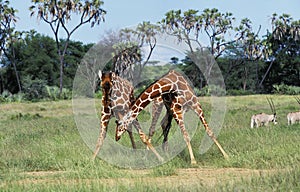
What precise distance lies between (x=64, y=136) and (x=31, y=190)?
6.53 metres

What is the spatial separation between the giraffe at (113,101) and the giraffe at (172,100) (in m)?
0.41

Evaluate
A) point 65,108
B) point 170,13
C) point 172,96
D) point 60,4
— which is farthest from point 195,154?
point 170,13

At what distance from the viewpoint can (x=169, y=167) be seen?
8477 mm

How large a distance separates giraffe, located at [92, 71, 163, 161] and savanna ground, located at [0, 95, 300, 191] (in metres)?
0.60

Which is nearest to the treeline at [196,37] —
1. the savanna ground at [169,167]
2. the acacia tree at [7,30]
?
the acacia tree at [7,30]

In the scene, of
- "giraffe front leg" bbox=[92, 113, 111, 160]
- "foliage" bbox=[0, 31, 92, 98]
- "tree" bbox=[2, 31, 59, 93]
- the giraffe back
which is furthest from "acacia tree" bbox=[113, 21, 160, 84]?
"tree" bbox=[2, 31, 59, 93]

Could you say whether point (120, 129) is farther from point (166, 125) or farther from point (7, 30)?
point (7, 30)

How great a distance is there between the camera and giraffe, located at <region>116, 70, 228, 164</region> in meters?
9.41

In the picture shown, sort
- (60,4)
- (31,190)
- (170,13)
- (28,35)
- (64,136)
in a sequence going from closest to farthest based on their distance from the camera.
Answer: (31,190) → (64,136) → (60,4) → (170,13) → (28,35)

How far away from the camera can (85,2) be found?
141ft

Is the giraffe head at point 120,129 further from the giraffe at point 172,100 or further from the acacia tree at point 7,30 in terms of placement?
the acacia tree at point 7,30

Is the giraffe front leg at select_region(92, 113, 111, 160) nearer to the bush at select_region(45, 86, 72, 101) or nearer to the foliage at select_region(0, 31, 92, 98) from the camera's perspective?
the bush at select_region(45, 86, 72, 101)

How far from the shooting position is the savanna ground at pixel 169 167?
6414 millimetres

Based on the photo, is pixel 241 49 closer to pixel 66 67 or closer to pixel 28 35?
pixel 66 67
